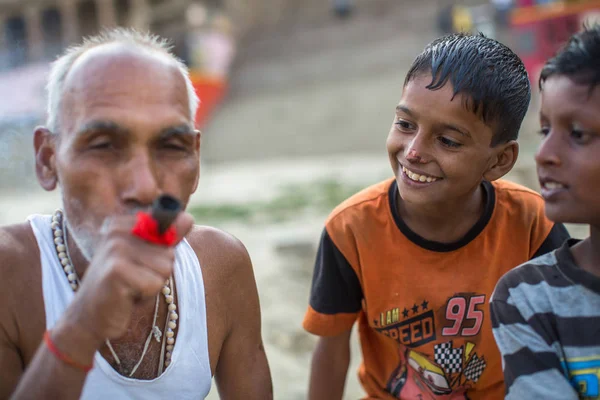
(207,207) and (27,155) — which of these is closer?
(207,207)

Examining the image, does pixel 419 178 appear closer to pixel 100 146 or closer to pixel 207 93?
pixel 100 146

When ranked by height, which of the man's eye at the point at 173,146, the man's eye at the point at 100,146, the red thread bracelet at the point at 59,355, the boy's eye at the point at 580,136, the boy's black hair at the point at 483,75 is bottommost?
the red thread bracelet at the point at 59,355

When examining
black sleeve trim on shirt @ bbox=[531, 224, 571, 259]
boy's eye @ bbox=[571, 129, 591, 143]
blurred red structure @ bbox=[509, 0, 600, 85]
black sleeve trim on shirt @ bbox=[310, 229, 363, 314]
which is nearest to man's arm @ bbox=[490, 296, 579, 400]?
boy's eye @ bbox=[571, 129, 591, 143]

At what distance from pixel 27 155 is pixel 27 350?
595 inches

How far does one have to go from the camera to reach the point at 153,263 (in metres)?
1.46

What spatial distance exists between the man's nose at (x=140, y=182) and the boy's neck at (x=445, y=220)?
115cm

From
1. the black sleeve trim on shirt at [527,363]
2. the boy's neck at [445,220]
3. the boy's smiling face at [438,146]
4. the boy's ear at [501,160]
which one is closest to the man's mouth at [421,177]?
the boy's smiling face at [438,146]

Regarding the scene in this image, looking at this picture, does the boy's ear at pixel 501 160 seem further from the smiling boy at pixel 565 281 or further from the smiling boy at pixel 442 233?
the smiling boy at pixel 565 281

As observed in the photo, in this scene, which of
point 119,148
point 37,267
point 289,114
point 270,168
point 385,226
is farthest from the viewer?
point 289,114

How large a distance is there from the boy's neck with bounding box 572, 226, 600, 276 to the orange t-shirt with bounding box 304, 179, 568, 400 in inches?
22.3

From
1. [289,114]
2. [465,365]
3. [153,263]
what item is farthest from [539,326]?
[289,114]

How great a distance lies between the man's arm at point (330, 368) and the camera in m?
2.70

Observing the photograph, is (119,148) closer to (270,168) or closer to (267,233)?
(267,233)

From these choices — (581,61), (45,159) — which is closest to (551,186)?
(581,61)
